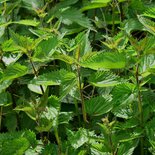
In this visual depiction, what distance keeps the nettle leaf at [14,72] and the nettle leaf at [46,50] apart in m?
0.05

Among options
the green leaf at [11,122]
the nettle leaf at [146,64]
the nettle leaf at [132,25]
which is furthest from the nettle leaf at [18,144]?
the nettle leaf at [132,25]

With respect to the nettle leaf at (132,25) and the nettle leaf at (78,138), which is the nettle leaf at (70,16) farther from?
the nettle leaf at (78,138)

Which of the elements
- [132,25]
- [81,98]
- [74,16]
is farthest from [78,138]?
[74,16]

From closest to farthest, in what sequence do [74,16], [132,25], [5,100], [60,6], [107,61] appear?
[107,61] < [5,100] < [132,25] < [74,16] < [60,6]

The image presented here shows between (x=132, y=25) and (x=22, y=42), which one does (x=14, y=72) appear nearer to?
(x=22, y=42)

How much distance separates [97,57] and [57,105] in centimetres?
20

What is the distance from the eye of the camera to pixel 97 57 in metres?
1.26

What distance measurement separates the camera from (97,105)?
4.61ft

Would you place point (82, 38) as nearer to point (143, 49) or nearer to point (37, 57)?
point (37, 57)

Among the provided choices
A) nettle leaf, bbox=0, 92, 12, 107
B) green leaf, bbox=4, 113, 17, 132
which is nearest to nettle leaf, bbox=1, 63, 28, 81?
nettle leaf, bbox=0, 92, 12, 107

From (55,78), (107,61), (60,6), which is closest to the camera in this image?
(107,61)

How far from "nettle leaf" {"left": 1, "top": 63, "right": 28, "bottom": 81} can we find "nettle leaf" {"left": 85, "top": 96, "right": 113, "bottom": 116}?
0.21 metres

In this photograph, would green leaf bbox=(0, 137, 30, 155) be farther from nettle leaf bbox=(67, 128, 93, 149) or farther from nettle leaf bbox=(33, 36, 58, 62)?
nettle leaf bbox=(33, 36, 58, 62)

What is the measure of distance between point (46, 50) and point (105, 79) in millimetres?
208
